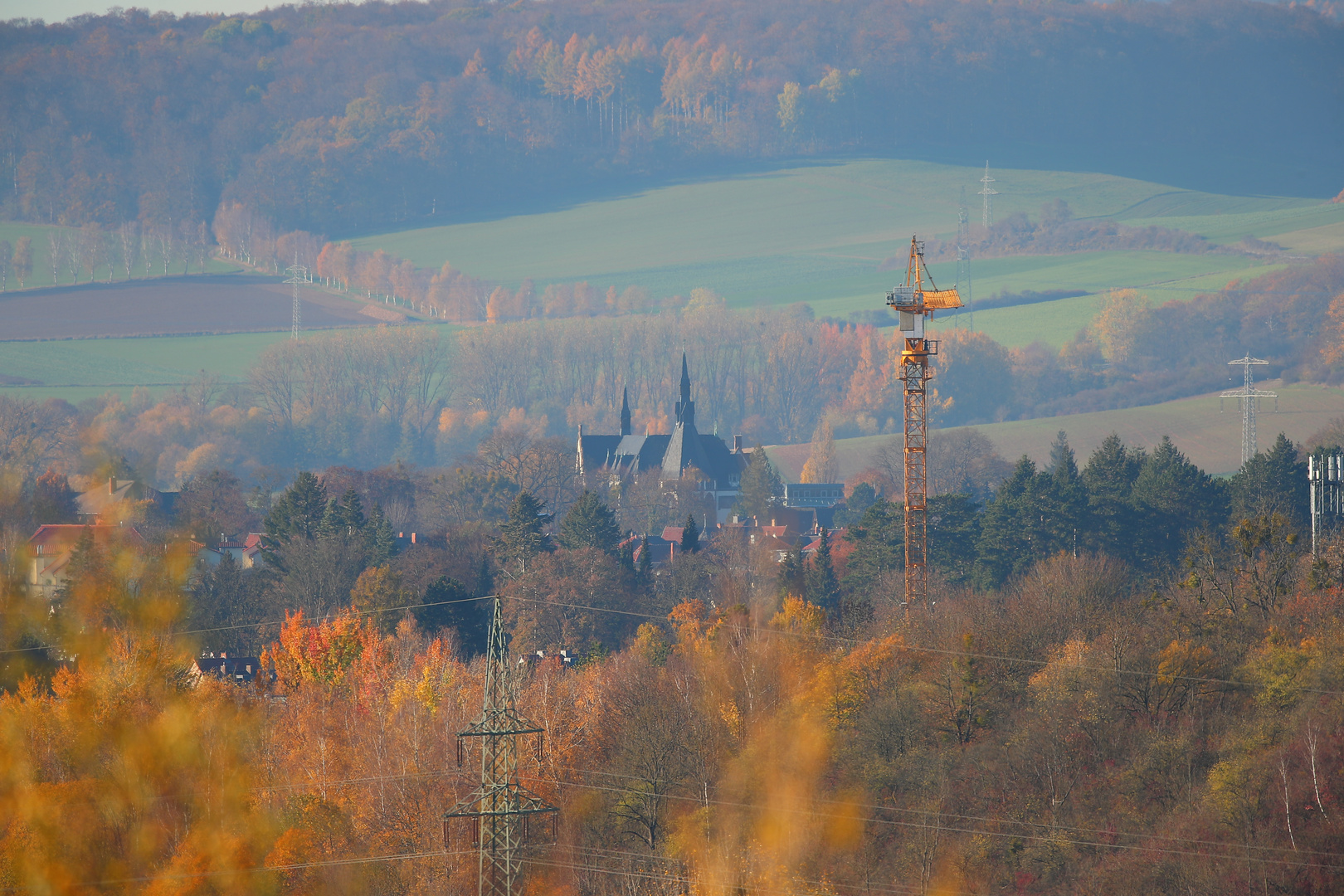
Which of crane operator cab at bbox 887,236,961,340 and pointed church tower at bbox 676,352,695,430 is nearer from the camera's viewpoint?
crane operator cab at bbox 887,236,961,340

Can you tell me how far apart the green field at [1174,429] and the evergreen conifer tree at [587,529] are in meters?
73.8

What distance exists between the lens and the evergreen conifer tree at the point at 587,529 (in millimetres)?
89938

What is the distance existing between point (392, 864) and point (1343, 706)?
23.9 metres

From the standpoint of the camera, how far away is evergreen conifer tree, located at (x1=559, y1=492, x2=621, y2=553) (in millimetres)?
89938

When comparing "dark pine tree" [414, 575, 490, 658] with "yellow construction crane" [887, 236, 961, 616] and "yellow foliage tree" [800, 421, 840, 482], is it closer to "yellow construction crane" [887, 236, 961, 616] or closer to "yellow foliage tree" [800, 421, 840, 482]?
"yellow construction crane" [887, 236, 961, 616]

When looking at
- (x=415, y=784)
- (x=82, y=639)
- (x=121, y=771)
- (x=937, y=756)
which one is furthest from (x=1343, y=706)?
(x=82, y=639)

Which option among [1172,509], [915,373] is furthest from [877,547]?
[915,373]

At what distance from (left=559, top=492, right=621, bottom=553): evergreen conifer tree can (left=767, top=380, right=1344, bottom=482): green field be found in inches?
2906

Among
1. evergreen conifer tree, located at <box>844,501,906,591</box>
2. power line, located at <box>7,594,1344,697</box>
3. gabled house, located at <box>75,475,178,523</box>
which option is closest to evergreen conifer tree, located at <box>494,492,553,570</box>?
power line, located at <box>7,594,1344,697</box>

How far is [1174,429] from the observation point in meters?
163

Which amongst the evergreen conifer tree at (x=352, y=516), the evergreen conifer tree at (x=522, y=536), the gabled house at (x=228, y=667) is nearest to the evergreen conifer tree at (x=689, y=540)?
the evergreen conifer tree at (x=522, y=536)

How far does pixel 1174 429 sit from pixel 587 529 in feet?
297

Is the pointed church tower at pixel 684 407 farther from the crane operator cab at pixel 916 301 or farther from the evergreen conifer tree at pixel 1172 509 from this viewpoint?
the crane operator cab at pixel 916 301

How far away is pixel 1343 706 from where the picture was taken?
41.3m
